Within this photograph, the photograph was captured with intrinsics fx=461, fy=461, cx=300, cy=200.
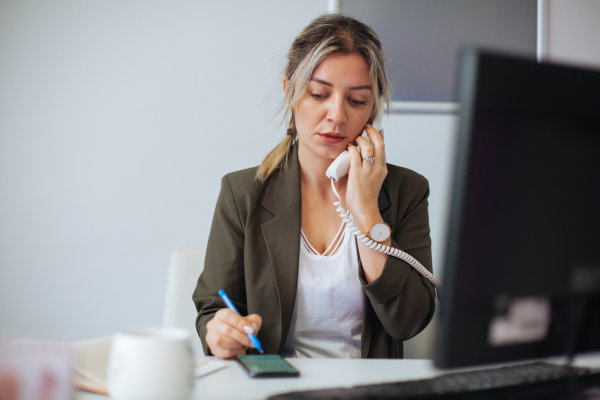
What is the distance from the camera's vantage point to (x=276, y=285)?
3.90 feet

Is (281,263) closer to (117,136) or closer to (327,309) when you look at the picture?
(327,309)

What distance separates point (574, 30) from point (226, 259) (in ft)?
5.60

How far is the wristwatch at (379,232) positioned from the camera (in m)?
1.11

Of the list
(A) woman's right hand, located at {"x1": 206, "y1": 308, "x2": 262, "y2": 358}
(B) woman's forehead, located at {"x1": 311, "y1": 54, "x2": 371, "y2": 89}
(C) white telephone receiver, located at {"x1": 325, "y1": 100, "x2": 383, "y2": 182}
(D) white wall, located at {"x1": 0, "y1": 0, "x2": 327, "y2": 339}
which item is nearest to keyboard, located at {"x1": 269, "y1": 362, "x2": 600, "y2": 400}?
(A) woman's right hand, located at {"x1": 206, "y1": 308, "x2": 262, "y2": 358}

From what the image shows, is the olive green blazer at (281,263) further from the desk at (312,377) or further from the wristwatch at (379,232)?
the desk at (312,377)

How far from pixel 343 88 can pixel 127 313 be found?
1.27 metres

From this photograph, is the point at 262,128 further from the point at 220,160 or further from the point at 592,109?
the point at 592,109

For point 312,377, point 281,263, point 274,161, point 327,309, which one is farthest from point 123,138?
point 312,377

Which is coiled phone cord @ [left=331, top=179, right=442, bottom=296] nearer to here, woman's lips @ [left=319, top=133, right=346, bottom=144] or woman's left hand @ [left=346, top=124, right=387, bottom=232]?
woman's left hand @ [left=346, top=124, right=387, bottom=232]

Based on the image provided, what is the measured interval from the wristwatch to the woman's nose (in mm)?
304

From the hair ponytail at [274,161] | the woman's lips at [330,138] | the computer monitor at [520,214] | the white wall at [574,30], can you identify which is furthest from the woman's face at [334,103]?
the white wall at [574,30]

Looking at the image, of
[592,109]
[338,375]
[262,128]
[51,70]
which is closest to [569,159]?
[592,109]

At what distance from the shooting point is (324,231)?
4.39 feet

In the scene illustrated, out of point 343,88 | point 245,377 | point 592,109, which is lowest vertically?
point 245,377
